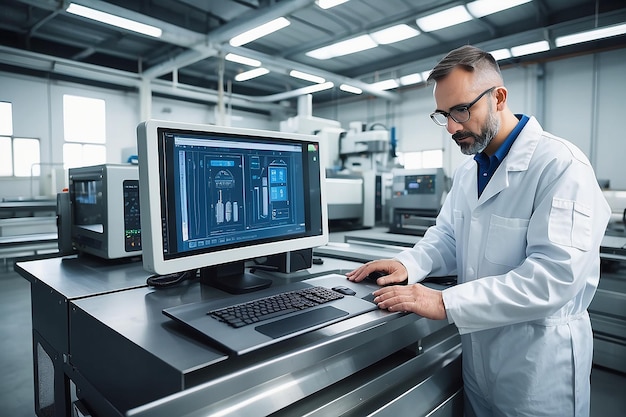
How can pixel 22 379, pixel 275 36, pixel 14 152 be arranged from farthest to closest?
pixel 14 152, pixel 275 36, pixel 22 379

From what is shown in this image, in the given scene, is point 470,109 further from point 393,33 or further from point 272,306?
point 393,33

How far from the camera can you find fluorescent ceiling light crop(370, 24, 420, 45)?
4.47m

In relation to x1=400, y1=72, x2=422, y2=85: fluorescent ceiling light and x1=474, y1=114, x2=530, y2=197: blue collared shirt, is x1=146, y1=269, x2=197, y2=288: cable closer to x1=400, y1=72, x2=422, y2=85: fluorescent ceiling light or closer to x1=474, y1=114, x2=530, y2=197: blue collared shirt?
x1=474, y1=114, x2=530, y2=197: blue collared shirt

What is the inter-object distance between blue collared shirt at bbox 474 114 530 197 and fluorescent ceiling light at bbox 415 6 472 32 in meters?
3.31

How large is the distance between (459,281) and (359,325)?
532 millimetres

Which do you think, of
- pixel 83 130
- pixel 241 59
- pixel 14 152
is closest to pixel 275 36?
pixel 241 59

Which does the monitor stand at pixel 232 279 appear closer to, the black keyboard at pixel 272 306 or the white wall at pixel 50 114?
the black keyboard at pixel 272 306

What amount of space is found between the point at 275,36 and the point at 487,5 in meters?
2.89

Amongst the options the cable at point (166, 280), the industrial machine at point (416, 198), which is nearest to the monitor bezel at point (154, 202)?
the cable at point (166, 280)

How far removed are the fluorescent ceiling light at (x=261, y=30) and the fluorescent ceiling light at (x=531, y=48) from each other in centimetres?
274

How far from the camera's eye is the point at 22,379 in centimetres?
212

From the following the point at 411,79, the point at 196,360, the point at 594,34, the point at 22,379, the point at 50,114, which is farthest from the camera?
the point at 50,114

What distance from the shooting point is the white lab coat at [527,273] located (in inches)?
34.1

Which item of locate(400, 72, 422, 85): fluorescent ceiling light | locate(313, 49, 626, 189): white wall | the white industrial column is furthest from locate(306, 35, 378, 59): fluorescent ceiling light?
the white industrial column
